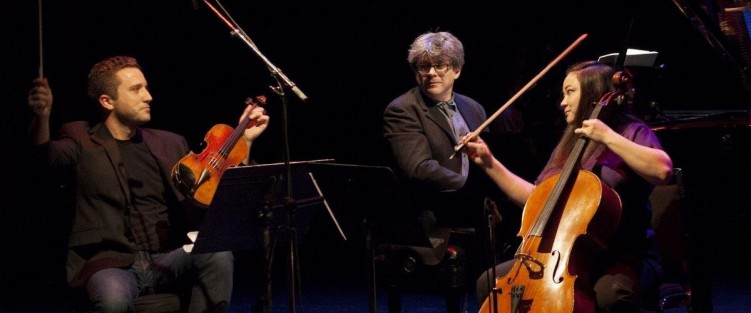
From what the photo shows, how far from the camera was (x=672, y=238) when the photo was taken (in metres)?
3.48

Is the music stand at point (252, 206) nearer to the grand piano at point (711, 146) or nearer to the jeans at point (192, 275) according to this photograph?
the jeans at point (192, 275)

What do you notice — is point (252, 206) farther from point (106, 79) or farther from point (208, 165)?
point (106, 79)

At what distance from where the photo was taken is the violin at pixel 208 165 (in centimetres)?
354

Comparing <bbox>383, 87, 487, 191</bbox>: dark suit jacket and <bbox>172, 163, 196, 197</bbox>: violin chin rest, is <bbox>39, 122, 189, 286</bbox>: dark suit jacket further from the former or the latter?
<bbox>383, 87, 487, 191</bbox>: dark suit jacket

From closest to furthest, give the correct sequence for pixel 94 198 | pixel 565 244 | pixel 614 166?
pixel 565 244 → pixel 614 166 → pixel 94 198

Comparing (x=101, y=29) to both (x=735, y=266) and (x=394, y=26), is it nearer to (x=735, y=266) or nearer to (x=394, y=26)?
(x=394, y=26)

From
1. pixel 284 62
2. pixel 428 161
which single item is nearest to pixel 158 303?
pixel 428 161

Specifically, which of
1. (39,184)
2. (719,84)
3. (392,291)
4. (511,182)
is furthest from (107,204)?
(719,84)

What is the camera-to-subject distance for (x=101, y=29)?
590 cm

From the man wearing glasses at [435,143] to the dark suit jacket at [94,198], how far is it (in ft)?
3.40

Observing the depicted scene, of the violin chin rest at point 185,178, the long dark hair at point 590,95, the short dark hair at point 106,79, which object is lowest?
the violin chin rest at point 185,178

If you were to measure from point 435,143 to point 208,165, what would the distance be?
0.99m

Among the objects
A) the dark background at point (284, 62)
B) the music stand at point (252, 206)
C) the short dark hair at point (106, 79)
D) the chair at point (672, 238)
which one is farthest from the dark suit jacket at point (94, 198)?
the dark background at point (284, 62)

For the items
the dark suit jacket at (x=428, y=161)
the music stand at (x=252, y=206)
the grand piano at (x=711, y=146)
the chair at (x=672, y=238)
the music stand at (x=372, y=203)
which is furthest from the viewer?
the dark suit jacket at (x=428, y=161)
